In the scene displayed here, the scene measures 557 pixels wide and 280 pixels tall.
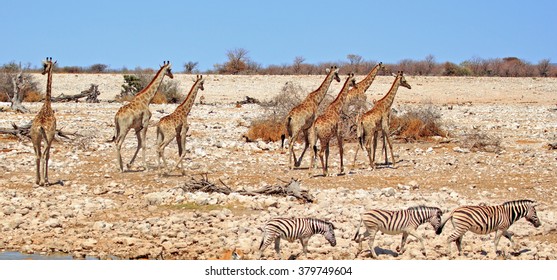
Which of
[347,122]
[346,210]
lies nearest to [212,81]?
[347,122]

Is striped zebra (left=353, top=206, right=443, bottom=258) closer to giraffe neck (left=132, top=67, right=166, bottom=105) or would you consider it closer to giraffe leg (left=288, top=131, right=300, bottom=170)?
giraffe leg (left=288, top=131, right=300, bottom=170)

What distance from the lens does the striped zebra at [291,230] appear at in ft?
29.3

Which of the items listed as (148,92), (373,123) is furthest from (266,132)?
(373,123)

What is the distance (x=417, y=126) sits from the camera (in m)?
20.1

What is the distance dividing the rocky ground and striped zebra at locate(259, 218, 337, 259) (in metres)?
0.37

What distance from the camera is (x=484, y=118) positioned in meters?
25.6

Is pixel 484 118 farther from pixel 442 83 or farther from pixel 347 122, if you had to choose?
pixel 442 83

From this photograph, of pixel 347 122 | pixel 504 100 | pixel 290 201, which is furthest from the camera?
pixel 504 100

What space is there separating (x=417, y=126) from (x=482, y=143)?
2383 mm

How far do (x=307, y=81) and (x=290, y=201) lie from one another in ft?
96.6

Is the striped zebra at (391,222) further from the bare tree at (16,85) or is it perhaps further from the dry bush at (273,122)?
the bare tree at (16,85)

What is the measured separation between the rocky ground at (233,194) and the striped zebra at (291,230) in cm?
37

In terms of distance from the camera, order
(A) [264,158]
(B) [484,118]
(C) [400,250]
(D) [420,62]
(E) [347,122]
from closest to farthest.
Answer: (C) [400,250]
(A) [264,158]
(E) [347,122]
(B) [484,118]
(D) [420,62]

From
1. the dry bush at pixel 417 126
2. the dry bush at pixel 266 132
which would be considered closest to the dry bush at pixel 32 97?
the dry bush at pixel 266 132
